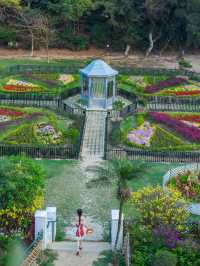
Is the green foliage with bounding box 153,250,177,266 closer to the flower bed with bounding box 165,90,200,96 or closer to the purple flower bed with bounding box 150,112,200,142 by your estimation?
the purple flower bed with bounding box 150,112,200,142

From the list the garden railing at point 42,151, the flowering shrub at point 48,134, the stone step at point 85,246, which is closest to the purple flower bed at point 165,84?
the flowering shrub at point 48,134

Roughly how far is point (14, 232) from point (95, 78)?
21474 millimetres

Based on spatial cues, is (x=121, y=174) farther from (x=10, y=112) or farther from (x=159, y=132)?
(x=10, y=112)

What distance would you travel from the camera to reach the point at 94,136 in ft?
138

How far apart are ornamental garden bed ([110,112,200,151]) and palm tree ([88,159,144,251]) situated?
2689 mm

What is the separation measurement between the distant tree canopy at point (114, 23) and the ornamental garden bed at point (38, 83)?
11.5 m

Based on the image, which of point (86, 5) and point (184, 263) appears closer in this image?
point (184, 263)

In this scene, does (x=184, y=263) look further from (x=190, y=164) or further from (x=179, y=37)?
(x=179, y=37)

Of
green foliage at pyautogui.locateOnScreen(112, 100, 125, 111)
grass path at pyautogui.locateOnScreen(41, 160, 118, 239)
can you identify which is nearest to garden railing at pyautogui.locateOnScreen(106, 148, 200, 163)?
grass path at pyautogui.locateOnScreen(41, 160, 118, 239)

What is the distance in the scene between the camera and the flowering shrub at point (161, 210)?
93.4ft

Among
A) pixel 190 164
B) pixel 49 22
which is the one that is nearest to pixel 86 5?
pixel 49 22

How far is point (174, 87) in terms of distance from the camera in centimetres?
5181

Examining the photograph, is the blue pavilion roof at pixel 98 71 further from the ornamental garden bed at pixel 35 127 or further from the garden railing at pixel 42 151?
the garden railing at pixel 42 151

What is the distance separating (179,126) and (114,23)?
26089 millimetres
